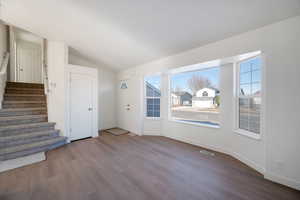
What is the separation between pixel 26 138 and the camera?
2873 millimetres

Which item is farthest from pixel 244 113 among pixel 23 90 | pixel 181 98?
pixel 23 90

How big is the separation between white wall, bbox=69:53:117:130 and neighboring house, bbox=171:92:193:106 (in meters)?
2.67

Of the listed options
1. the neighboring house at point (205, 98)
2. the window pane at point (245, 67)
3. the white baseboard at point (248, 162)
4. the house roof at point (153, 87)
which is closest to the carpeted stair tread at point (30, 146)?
the house roof at point (153, 87)

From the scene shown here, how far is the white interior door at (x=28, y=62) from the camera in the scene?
5.09 metres

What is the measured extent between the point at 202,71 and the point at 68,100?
3.86 metres

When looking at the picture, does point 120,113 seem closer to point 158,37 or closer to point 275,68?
point 158,37

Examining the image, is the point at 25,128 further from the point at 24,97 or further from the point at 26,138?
Answer: the point at 24,97

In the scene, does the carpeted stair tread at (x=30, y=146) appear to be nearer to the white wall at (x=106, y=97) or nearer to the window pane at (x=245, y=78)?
the white wall at (x=106, y=97)

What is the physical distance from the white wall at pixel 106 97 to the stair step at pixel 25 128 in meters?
1.71

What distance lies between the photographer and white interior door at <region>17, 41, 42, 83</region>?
5.09 m

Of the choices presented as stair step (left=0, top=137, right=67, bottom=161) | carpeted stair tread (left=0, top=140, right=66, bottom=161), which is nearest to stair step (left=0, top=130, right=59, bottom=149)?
stair step (left=0, top=137, right=67, bottom=161)

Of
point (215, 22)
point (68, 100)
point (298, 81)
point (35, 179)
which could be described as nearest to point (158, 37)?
point (215, 22)

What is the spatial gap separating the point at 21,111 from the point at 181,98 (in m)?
4.50

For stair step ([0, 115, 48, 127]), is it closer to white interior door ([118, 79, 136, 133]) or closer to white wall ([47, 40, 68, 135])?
white wall ([47, 40, 68, 135])
